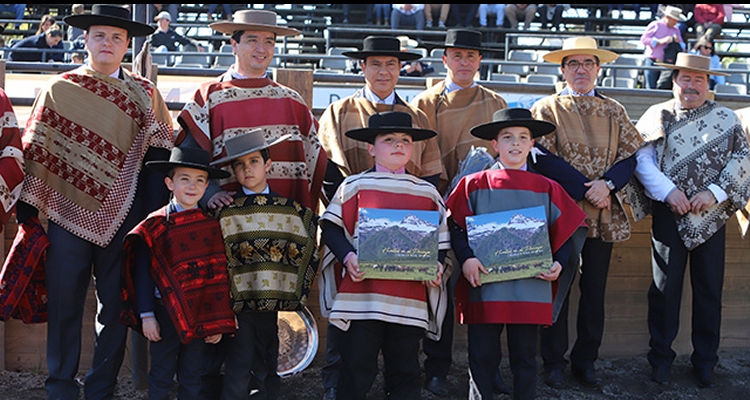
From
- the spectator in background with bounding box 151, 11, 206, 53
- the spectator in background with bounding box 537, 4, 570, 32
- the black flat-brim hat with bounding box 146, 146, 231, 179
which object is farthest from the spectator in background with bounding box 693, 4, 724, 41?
the black flat-brim hat with bounding box 146, 146, 231, 179

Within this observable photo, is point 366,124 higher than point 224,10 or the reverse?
the reverse

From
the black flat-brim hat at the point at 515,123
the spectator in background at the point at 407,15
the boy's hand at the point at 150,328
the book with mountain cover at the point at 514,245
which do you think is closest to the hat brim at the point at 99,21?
the boy's hand at the point at 150,328

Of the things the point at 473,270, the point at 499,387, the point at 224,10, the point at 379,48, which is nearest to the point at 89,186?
the point at 379,48

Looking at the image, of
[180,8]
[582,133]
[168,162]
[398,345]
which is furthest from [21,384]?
[180,8]

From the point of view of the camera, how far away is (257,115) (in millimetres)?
4980

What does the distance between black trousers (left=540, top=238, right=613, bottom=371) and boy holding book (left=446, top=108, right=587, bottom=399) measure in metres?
0.70

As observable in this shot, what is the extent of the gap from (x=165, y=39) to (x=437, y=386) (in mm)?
9586

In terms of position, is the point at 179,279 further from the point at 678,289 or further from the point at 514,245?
the point at 678,289

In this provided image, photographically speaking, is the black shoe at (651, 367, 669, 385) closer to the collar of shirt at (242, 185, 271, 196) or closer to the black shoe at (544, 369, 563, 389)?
the black shoe at (544, 369, 563, 389)

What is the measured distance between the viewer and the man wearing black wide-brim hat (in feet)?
17.0

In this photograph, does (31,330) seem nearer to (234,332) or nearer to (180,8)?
(234,332)

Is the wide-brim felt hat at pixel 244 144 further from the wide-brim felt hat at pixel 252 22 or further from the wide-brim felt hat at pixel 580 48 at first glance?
the wide-brim felt hat at pixel 580 48

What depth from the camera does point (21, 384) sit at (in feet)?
17.7

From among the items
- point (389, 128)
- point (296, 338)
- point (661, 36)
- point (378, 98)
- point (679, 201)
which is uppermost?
point (661, 36)
